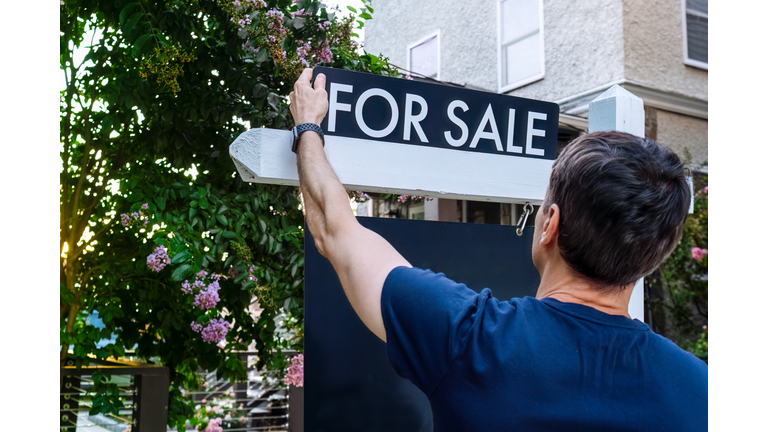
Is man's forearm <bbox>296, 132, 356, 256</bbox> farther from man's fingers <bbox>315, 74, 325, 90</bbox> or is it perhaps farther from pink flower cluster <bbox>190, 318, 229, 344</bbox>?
pink flower cluster <bbox>190, 318, 229, 344</bbox>

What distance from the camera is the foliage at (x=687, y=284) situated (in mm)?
6617

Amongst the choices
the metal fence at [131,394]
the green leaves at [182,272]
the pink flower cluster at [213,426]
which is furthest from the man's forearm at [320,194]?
the pink flower cluster at [213,426]

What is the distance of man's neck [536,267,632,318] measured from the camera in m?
1.07

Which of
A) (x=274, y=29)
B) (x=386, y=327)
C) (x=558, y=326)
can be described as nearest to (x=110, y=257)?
(x=274, y=29)

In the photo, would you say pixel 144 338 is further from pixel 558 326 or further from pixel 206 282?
pixel 558 326

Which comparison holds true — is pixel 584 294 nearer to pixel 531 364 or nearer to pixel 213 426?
pixel 531 364

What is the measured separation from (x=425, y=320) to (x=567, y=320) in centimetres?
25

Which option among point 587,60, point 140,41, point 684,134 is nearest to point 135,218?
point 140,41

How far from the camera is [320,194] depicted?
1238 millimetres

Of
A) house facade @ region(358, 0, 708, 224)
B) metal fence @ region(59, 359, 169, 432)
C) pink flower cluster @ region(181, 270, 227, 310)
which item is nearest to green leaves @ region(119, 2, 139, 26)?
pink flower cluster @ region(181, 270, 227, 310)

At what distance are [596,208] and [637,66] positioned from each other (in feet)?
22.0

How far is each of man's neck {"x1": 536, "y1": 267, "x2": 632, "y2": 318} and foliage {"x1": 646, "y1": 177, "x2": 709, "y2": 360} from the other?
20.4 ft

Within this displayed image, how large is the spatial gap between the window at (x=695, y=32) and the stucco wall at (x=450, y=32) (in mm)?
2518

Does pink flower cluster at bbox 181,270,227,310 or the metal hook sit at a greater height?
the metal hook
